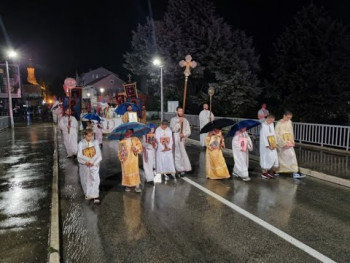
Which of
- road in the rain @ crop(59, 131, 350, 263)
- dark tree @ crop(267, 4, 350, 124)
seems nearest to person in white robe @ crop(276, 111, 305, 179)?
road in the rain @ crop(59, 131, 350, 263)

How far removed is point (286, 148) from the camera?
29.2ft

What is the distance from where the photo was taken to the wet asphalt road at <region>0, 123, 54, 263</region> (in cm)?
453

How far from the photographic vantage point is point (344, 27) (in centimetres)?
1702

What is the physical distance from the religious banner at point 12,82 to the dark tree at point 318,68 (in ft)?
78.0

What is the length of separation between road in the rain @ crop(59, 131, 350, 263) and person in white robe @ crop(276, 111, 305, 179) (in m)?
0.41

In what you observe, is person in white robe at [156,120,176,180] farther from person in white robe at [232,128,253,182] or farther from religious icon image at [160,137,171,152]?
person in white robe at [232,128,253,182]

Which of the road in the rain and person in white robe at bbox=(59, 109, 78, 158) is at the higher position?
person in white robe at bbox=(59, 109, 78, 158)

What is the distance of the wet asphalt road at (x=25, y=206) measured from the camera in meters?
4.53

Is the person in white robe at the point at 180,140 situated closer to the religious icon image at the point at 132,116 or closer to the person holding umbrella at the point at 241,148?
the person holding umbrella at the point at 241,148

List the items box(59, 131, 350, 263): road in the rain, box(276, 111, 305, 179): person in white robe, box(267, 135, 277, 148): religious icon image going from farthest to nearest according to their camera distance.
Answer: box(276, 111, 305, 179): person in white robe < box(267, 135, 277, 148): religious icon image < box(59, 131, 350, 263): road in the rain

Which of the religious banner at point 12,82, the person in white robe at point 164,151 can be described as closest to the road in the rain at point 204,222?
the person in white robe at point 164,151

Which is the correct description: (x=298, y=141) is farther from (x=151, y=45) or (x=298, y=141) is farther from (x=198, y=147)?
(x=151, y=45)

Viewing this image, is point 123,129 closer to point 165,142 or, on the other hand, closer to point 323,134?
point 165,142

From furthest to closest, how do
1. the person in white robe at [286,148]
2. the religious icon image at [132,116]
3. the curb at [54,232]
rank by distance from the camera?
the religious icon image at [132,116] < the person in white robe at [286,148] < the curb at [54,232]
